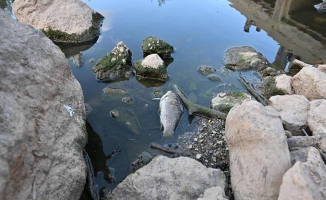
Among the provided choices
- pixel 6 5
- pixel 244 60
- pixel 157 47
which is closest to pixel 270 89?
pixel 244 60

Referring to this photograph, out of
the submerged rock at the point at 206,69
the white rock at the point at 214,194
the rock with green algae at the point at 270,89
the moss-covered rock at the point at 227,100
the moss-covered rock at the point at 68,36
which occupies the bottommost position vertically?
the moss-covered rock at the point at 68,36

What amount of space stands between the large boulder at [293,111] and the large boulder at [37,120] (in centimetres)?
398

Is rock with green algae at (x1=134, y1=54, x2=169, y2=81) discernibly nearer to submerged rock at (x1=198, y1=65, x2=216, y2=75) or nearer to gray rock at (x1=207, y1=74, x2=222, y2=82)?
submerged rock at (x1=198, y1=65, x2=216, y2=75)

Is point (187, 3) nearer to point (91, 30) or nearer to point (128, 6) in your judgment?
point (128, 6)

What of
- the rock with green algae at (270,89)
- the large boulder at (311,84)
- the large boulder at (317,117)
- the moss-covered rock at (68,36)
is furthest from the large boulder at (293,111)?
the moss-covered rock at (68,36)

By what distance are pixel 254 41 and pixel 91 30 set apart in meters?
5.85

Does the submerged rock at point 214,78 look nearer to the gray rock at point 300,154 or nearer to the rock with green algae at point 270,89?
the rock with green algae at point 270,89

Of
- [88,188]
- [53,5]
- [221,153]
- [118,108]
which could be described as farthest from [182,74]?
[53,5]

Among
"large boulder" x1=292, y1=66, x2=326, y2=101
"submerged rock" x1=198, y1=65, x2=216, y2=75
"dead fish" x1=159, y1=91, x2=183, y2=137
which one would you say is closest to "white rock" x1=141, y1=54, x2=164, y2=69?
"submerged rock" x1=198, y1=65, x2=216, y2=75

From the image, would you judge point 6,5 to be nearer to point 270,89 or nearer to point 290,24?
point 270,89

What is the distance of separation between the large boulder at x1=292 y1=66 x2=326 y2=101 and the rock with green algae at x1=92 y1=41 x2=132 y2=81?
459cm

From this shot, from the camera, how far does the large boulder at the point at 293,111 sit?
5695 millimetres

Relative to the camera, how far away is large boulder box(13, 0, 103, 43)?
988cm

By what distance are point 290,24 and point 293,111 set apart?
6766 millimetres
